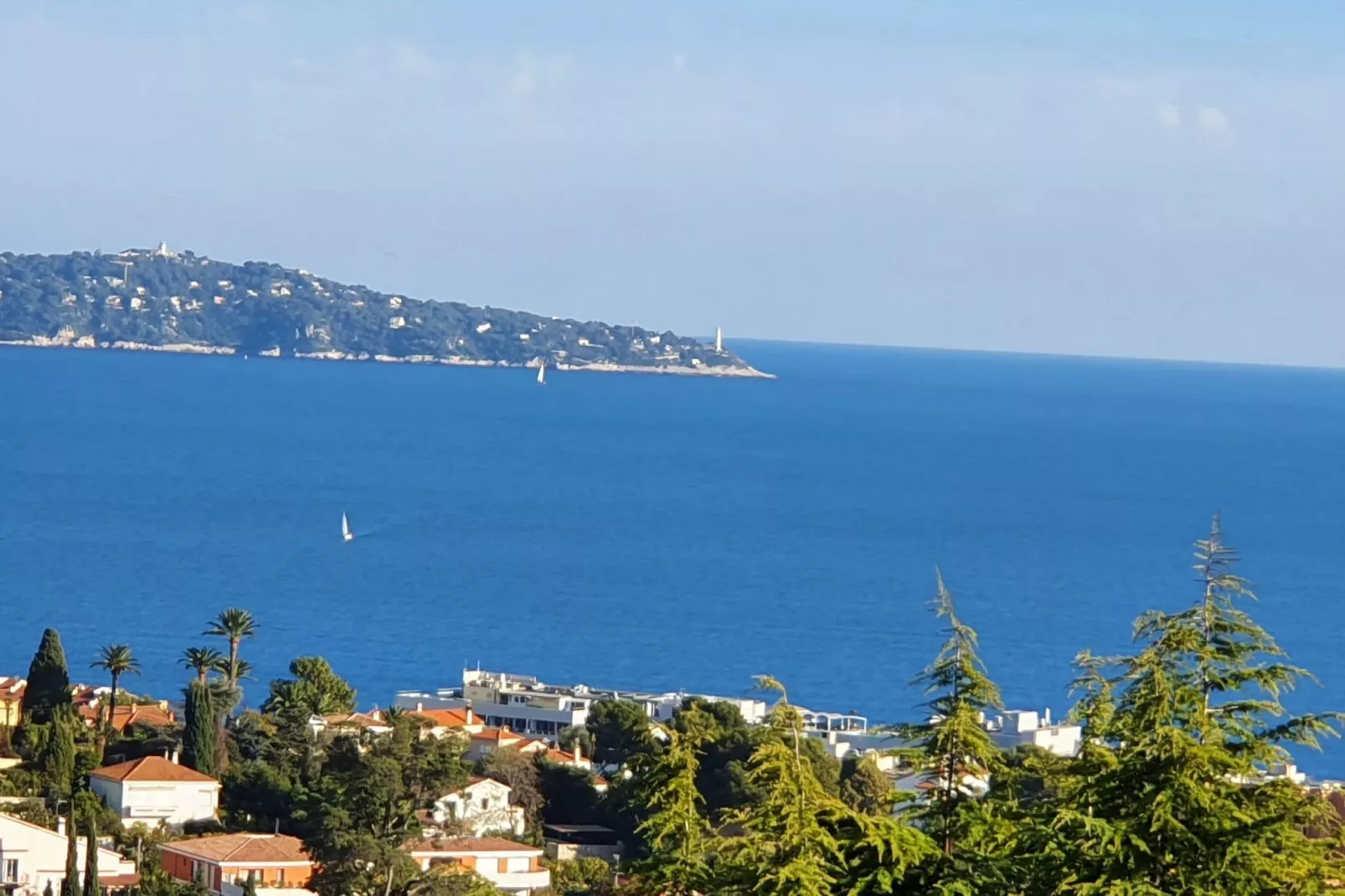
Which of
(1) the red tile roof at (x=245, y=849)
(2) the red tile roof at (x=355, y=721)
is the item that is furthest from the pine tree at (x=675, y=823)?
(2) the red tile roof at (x=355, y=721)

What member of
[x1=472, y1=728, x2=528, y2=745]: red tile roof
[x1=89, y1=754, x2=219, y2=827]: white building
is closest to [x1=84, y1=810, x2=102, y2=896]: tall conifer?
[x1=89, y1=754, x2=219, y2=827]: white building

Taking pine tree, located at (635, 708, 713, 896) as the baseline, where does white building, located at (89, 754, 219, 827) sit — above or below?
below

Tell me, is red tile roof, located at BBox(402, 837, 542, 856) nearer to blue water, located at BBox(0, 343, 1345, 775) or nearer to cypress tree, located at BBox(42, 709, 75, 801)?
cypress tree, located at BBox(42, 709, 75, 801)

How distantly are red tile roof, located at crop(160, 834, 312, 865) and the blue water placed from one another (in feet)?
49.6

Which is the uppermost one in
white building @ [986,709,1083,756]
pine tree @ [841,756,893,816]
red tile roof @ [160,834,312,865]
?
pine tree @ [841,756,893,816]

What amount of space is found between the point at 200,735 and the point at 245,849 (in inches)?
187

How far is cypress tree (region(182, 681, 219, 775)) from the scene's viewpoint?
94.2 ft

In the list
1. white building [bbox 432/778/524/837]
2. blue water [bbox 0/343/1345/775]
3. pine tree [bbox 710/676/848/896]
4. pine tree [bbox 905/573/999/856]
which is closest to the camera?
pine tree [bbox 710/676/848/896]

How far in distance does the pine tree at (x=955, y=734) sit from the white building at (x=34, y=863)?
15.1 meters

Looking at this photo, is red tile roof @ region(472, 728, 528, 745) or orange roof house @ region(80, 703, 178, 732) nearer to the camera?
orange roof house @ region(80, 703, 178, 732)

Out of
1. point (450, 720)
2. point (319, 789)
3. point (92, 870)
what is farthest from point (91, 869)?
point (450, 720)

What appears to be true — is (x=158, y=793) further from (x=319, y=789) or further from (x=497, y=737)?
(x=497, y=737)

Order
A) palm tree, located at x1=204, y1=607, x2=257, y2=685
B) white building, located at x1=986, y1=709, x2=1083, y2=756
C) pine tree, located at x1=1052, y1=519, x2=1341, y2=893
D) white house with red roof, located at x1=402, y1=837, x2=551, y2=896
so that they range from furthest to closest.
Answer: white building, located at x1=986, y1=709, x2=1083, y2=756 → palm tree, located at x1=204, y1=607, x2=257, y2=685 → white house with red roof, located at x1=402, y1=837, x2=551, y2=896 → pine tree, located at x1=1052, y1=519, x2=1341, y2=893

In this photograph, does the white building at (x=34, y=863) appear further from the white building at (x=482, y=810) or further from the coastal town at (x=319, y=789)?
the white building at (x=482, y=810)
